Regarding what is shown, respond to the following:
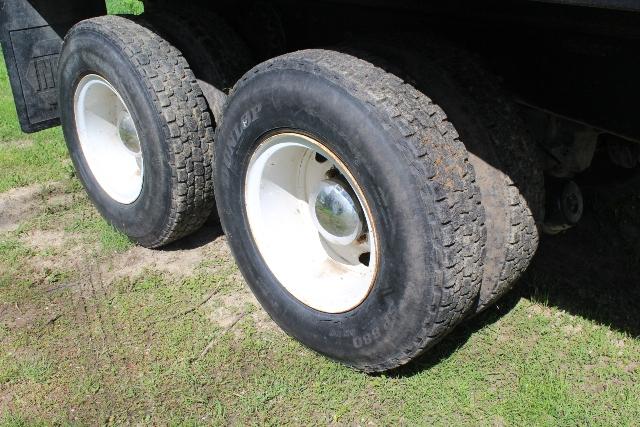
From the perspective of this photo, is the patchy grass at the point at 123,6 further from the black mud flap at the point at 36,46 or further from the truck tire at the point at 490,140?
the truck tire at the point at 490,140

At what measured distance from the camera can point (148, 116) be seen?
10.5ft

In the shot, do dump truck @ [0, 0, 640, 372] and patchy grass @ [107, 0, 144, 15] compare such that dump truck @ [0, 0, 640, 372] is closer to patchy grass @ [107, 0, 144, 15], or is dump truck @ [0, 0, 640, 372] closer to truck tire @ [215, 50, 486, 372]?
truck tire @ [215, 50, 486, 372]

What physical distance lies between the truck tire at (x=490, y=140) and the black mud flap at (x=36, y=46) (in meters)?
2.22

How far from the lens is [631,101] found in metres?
2.09

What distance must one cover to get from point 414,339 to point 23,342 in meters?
1.77

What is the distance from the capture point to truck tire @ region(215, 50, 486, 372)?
2.17m

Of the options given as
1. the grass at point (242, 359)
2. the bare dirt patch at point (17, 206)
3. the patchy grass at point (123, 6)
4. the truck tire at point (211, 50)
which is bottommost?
the patchy grass at point (123, 6)

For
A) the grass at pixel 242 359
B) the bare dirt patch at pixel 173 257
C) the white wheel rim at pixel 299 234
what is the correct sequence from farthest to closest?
the bare dirt patch at pixel 173 257, the white wheel rim at pixel 299 234, the grass at pixel 242 359

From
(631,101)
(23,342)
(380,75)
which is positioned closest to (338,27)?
(380,75)

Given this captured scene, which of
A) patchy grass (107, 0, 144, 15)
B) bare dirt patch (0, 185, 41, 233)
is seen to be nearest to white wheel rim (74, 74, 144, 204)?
bare dirt patch (0, 185, 41, 233)

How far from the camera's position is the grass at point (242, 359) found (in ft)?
8.43

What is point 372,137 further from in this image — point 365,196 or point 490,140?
point 490,140

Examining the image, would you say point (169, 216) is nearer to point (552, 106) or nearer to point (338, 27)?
point (338, 27)

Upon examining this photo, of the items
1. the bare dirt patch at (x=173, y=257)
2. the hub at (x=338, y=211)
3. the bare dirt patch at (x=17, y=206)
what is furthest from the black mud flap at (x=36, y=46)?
the hub at (x=338, y=211)
